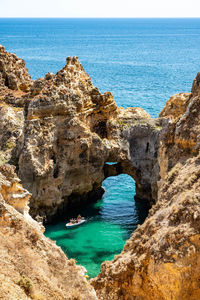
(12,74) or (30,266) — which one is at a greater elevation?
(12,74)

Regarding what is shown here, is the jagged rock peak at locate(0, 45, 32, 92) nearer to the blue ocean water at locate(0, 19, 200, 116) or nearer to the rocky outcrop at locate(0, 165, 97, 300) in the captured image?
the rocky outcrop at locate(0, 165, 97, 300)

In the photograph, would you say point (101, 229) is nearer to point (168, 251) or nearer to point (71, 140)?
point (71, 140)

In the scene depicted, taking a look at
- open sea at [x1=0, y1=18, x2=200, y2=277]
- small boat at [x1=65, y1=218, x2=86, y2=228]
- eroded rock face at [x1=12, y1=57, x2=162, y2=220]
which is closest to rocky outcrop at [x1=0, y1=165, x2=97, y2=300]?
open sea at [x1=0, y1=18, x2=200, y2=277]

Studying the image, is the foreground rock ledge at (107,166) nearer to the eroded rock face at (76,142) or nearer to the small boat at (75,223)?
the eroded rock face at (76,142)

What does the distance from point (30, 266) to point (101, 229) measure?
20598mm

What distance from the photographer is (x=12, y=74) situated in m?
37.3

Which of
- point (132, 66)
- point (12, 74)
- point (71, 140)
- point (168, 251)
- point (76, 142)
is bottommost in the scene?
point (76, 142)

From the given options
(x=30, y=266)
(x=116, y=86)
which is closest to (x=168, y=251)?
(x=30, y=266)

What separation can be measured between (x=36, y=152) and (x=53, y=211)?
5.25m

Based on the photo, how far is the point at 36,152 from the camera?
2959 centimetres

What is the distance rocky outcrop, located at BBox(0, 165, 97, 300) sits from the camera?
10.6 meters

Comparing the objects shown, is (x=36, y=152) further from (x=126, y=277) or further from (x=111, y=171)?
(x=126, y=277)

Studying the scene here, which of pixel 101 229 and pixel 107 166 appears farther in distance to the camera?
pixel 107 166

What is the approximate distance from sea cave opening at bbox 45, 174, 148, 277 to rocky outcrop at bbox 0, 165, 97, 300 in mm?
12776
